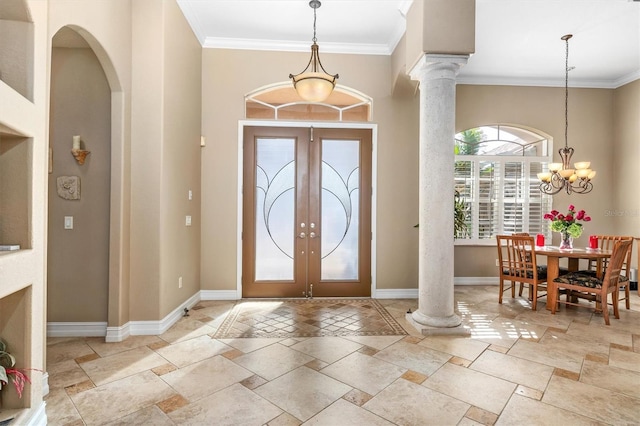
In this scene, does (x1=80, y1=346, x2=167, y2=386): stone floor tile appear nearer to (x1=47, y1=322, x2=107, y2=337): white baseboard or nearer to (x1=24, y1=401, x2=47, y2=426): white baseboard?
(x1=24, y1=401, x2=47, y2=426): white baseboard

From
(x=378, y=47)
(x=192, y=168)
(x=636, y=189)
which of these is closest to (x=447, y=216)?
(x=378, y=47)

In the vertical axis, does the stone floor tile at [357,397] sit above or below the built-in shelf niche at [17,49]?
below

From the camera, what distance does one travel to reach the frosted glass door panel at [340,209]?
16.0 feet

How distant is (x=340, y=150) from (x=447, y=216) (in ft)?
6.58

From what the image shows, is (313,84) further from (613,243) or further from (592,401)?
(613,243)

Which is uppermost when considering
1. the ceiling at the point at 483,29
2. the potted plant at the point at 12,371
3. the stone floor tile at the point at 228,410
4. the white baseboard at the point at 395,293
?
the ceiling at the point at 483,29

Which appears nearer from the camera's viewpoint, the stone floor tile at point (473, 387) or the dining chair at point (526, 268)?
the stone floor tile at point (473, 387)

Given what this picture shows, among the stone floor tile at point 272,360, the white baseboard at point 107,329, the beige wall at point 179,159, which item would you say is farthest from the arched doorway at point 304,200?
the stone floor tile at point 272,360

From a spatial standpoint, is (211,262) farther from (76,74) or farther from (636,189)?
(636,189)

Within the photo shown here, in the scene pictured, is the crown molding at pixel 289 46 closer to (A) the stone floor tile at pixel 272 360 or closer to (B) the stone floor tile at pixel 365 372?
(A) the stone floor tile at pixel 272 360

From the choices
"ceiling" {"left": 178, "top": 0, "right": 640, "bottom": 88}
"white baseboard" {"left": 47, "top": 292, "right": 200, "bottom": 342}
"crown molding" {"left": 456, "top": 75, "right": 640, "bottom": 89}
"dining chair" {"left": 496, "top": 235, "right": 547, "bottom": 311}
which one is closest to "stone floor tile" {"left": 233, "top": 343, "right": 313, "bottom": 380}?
"white baseboard" {"left": 47, "top": 292, "right": 200, "bottom": 342}

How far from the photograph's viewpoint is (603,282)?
3.89 meters

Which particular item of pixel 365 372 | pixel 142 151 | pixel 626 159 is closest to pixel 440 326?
pixel 365 372

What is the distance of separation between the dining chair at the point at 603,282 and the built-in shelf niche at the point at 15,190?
5370 millimetres
